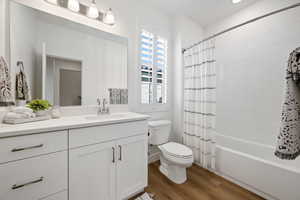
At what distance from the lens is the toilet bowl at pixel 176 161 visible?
158 centimetres

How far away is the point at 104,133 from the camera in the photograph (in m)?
1.18

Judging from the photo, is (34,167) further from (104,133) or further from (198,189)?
(198,189)

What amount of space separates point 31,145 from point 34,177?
0.22 metres

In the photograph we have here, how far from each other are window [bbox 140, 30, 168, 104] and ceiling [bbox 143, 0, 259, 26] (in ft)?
1.67

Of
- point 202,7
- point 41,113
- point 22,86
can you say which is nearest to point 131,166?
point 41,113

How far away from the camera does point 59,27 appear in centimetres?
139

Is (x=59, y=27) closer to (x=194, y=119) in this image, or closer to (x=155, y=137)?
(x=155, y=137)

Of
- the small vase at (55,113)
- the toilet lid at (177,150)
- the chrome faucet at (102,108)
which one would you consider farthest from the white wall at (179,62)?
the small vase at (55,113)

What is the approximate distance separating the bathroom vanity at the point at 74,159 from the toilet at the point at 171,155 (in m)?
0.40

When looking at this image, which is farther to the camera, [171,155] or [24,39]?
[171,155]

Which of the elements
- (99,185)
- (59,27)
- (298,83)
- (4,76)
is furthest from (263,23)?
(4,76)

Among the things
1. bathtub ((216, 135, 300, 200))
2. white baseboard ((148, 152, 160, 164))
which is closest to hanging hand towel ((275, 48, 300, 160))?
bathtub ((216, 135, 300, 200))

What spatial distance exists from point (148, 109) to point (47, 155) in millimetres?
1429

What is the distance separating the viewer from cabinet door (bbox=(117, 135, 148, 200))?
1.28 metres
